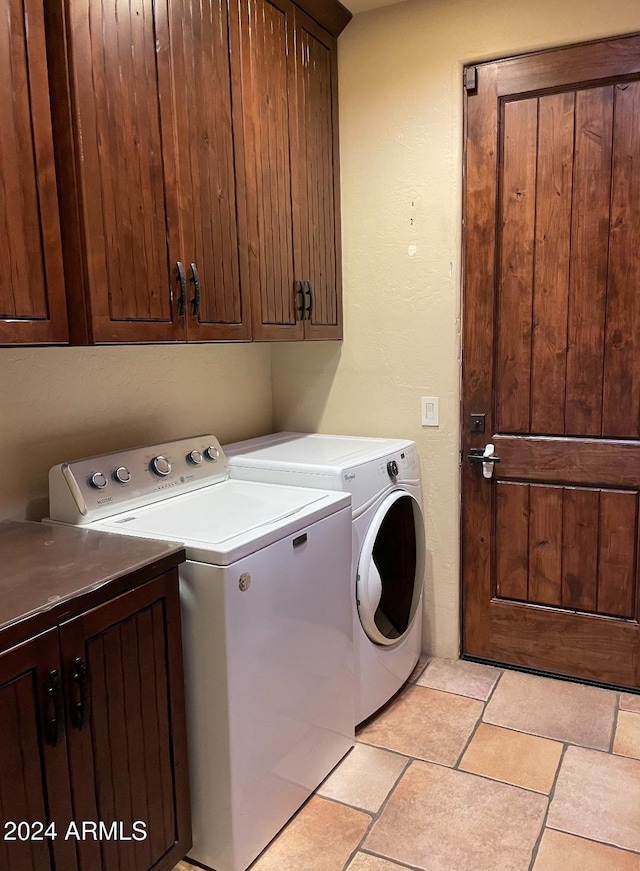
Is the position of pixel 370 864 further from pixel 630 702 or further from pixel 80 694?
pixel 630 702

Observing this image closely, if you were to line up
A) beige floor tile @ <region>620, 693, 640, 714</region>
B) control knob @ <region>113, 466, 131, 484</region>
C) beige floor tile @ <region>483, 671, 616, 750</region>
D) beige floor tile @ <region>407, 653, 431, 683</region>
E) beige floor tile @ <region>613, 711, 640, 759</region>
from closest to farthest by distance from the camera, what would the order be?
1. control knob @ <region>113, 466, 131, 484</region>
2. beige floor tile @ <region>613, 711, 640, 759</region>
3. beige floor tile @ <region>483, 671, 616, 750</region>
4. beige floor tile @ <region>620, 693, 640, 714</region>
5. beige floor tile @ <region>407, 653, 431, 683</region>

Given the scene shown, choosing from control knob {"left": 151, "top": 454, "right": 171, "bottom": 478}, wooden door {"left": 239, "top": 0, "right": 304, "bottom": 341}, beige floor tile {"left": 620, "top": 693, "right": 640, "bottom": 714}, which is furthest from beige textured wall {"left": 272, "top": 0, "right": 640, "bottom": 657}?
control knob {"left": 151, "top": 454, "right": 171, "bottom": 478}

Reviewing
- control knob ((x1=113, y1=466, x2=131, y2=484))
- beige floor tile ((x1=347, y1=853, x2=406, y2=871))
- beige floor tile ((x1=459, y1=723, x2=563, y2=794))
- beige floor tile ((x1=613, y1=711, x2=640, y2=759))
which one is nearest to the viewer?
beige floor tile ((x1=347, y1=853, x2=406, y2=871))

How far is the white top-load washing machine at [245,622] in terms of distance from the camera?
1546mm

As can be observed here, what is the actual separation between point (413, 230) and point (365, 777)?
193cm

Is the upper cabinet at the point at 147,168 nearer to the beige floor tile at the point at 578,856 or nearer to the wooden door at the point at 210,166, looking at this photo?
the wooden door at the point at 210,166

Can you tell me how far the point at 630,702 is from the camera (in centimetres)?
237

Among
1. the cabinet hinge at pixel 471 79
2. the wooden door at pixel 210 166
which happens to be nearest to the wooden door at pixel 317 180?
the wooden door at pixel 210 166

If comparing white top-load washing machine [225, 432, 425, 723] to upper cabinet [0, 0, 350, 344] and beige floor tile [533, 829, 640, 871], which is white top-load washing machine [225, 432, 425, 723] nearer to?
upper cabinet [0, 0, 350, 344]

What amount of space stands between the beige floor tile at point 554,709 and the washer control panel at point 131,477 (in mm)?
1317

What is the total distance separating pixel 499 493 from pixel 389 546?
1.58 ft

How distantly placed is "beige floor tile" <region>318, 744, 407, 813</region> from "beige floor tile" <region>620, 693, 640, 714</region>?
2.86 feet

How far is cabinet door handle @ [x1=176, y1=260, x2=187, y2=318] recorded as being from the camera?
5.80 ft

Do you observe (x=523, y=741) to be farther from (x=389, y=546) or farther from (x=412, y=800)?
(x=389, y=546)
